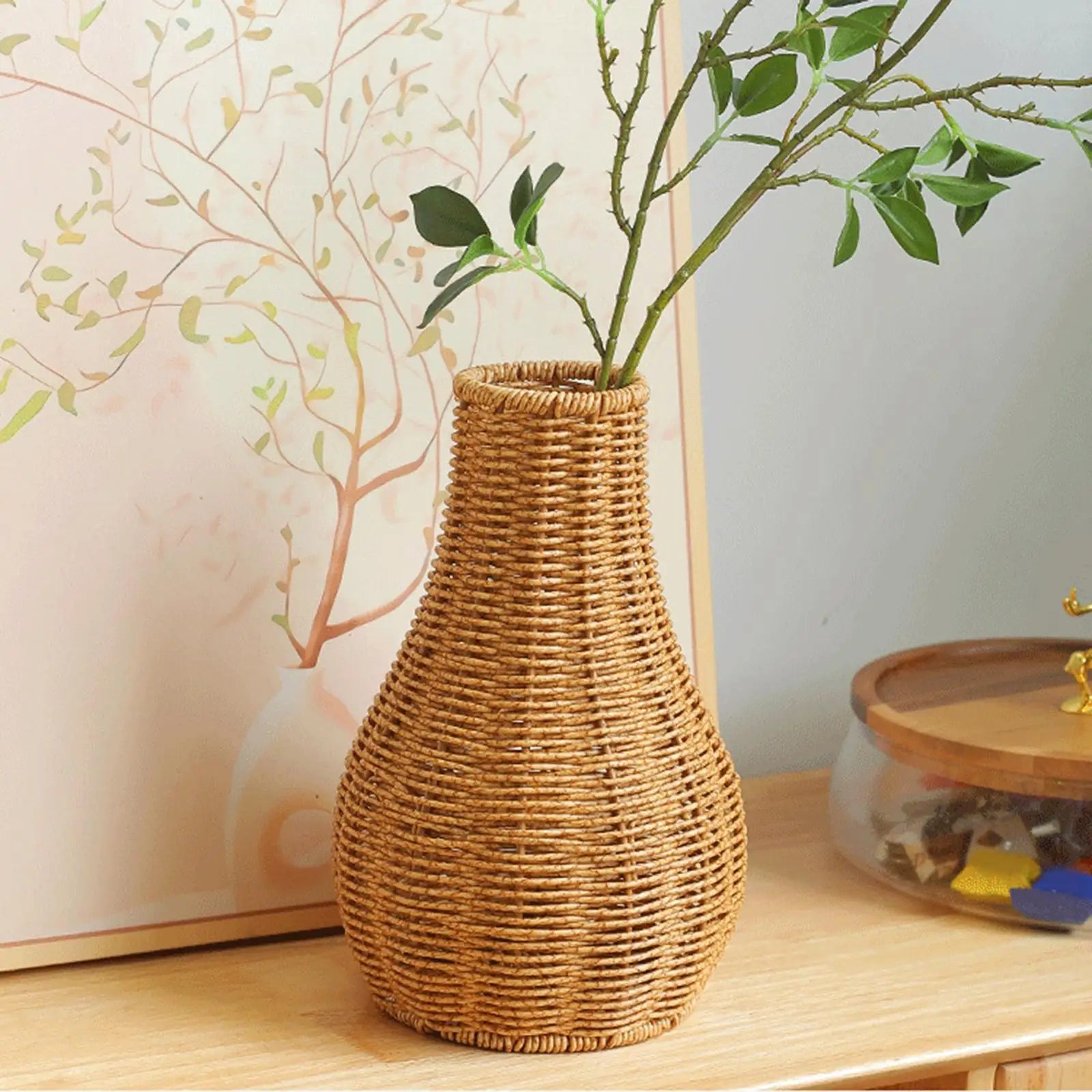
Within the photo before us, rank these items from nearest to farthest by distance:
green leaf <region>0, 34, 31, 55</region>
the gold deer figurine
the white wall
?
green leaf <region>0, 34, 31, 55</region> < the gold deer figurine < the white wall

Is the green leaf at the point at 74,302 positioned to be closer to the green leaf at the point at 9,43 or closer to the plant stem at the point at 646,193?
the green leaf at the point at 9,43

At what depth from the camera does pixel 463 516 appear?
649mm

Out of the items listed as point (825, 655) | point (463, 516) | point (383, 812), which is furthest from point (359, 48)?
point (825, 655)

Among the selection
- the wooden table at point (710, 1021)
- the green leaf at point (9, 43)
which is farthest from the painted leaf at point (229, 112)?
the wooden table at point (710, 1021)

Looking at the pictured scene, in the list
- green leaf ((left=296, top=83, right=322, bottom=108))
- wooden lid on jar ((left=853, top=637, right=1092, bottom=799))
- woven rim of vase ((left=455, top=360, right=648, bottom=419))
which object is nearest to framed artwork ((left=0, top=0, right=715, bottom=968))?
green leaf ((left=296, top=83, right=322, bottom=108))

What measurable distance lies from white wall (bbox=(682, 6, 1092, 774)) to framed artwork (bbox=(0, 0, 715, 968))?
0.19 metres

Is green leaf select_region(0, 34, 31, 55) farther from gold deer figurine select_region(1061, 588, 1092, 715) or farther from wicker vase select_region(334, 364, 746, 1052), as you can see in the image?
gold deer figurine select_region(1061, 588, 1092, 715)

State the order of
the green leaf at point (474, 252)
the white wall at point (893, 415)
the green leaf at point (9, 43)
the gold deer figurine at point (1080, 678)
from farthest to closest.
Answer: the white wall at point (893, 415), the gold deer figurine at point (1080, 678), the green leaf at point (9, 43), the green leaf at point (474, 252)

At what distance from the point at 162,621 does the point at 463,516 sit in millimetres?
207

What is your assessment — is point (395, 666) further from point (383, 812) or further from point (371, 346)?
point (371, 346)

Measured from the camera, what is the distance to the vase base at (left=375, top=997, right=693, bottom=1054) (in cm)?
65

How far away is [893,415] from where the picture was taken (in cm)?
103

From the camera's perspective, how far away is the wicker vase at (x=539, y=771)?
62 cm

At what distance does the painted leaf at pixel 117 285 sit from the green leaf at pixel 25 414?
0.20ft
